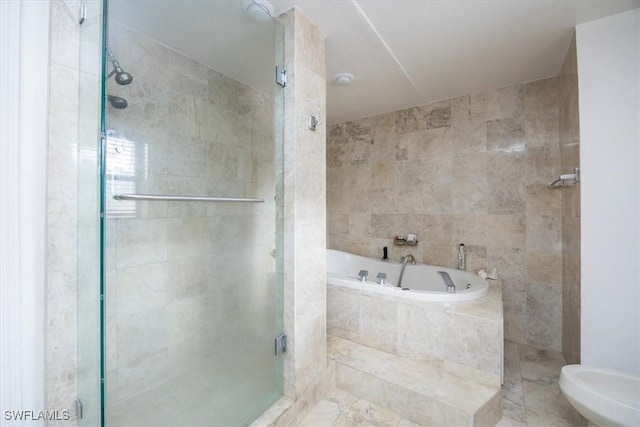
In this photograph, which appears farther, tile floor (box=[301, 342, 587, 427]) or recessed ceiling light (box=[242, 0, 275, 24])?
tile floor (box=[301, 342, 587, 427])

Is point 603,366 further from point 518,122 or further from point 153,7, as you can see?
point 153,7

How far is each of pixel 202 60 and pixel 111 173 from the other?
0.98 metres

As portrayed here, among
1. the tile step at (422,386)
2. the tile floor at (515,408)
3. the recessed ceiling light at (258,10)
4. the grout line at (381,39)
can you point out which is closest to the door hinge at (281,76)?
the recessed ceiling light at (258,10)

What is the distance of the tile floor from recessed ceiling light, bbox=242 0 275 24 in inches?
90.3

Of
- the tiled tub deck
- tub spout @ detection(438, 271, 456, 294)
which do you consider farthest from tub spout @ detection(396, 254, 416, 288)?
the tiled tub deck

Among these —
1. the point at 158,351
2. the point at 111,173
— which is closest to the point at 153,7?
the point at 111,173

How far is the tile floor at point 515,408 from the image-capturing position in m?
1.53

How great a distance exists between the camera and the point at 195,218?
166cm

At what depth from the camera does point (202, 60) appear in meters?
1.76

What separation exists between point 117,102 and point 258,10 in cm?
87

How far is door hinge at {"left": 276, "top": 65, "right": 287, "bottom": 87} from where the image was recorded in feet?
4.88

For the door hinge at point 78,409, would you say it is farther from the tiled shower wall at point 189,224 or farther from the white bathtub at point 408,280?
the white bathtub at point 408,280

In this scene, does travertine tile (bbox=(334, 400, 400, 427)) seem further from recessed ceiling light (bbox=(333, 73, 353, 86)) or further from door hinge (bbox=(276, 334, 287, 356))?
recessed ceiling light (bbox=(333, 73, 353, 86))

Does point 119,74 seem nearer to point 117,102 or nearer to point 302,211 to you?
point 117,102
